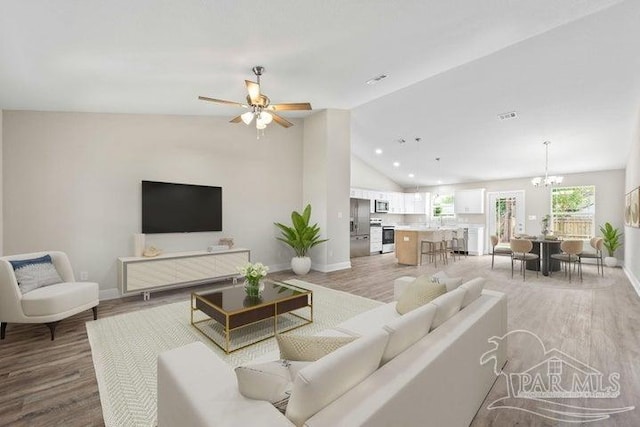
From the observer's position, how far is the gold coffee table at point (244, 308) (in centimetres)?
274

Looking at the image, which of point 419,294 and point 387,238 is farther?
point 387,238

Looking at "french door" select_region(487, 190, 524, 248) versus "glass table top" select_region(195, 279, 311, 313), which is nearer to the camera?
"glass table top" select_region(195, 279, 311, 313)

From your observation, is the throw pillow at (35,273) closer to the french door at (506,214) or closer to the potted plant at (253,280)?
the potted plant at (253,280)

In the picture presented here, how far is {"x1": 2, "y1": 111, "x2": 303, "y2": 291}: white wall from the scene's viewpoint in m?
3.93

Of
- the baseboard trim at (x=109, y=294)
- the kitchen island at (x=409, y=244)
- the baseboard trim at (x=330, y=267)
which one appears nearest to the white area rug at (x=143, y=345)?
the baseboard trim at (x=109, y=294)

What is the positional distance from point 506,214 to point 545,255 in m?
3.27

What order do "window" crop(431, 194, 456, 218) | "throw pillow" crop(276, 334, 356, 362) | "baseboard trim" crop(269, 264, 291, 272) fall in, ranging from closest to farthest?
1. "throw pillow" crop(276, 334, 356, 362)
2. "baseboard trim" crop(269, 264, 291, 272)
3. "window" crop(431, 194, 456, 218)

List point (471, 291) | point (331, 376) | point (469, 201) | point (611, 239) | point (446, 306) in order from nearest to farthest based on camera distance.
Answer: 1. point (331, 376)
2. point (446, 306)
3. point (471, 291)
4. point (611, 239)
5. point (469, 201)

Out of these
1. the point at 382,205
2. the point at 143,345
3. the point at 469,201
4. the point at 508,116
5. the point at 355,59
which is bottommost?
the point at 143,345

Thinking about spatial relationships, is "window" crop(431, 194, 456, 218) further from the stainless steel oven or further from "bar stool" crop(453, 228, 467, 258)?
the stainless steel oven

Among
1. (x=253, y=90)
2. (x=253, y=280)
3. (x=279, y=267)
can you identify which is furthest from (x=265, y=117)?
(x=279, y=267)

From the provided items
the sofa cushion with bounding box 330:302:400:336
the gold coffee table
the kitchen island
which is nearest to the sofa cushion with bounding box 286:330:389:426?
the sofa cushion with bounding box 330:302:400:336

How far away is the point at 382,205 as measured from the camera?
9.64 metres

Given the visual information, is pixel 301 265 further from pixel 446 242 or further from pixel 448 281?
pixel 446 242
